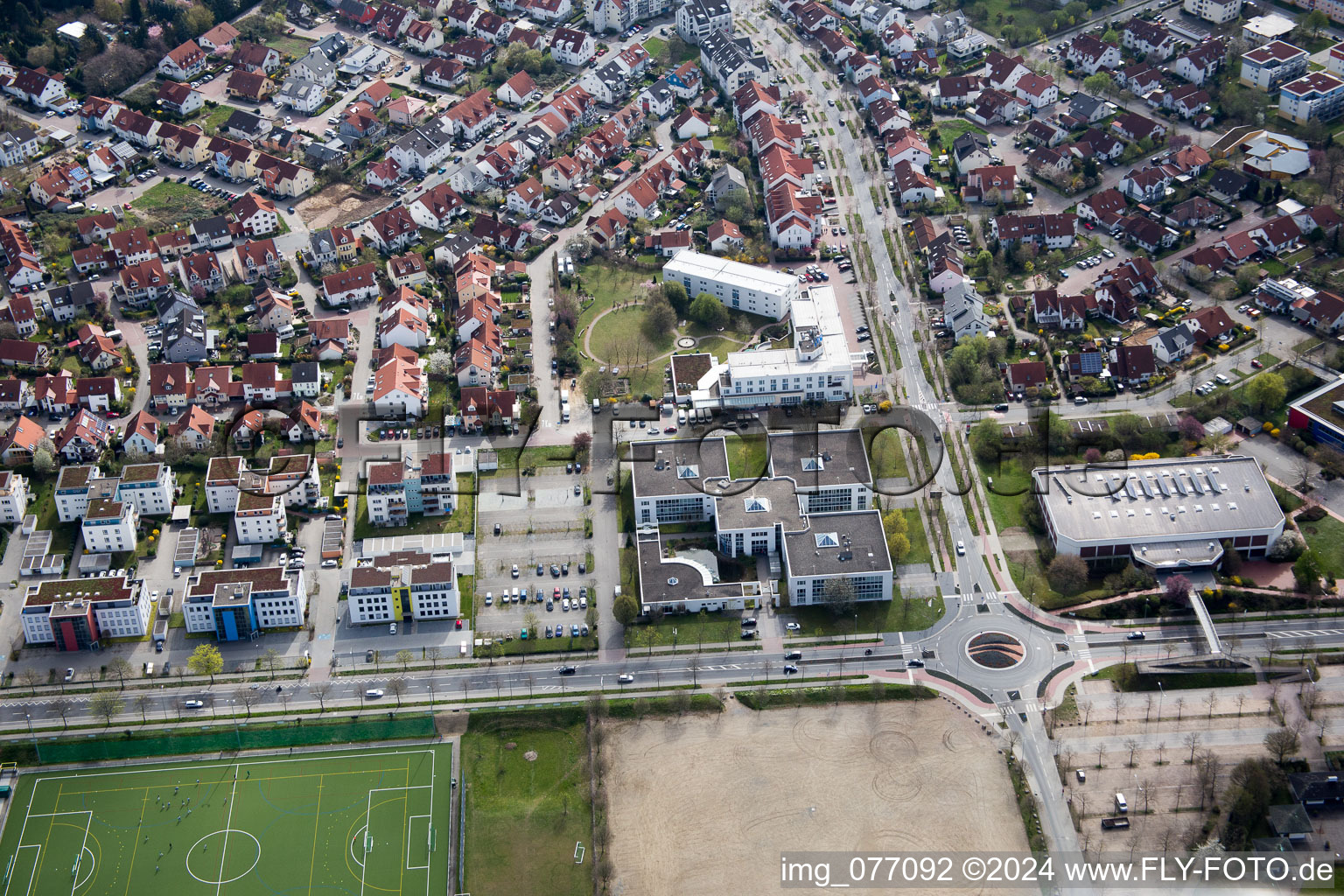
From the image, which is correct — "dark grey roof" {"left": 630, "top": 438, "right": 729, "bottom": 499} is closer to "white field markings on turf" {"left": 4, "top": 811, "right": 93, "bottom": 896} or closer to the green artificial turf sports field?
the green artificial turf sports field

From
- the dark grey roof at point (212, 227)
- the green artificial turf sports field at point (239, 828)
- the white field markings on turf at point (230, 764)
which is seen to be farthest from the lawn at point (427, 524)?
the dark grey roof at point (212, 227)

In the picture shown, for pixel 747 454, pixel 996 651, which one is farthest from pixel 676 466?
pixel 996 651

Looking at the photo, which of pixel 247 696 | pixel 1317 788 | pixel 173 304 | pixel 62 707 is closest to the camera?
pixel 1317 788

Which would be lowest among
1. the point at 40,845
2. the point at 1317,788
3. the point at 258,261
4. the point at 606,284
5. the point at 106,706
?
the point at 1317,788

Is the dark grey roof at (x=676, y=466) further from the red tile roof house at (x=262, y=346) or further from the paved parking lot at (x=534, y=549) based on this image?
the red tile roof house at (x=262, y=346)

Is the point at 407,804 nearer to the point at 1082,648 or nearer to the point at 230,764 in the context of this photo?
the point at 230,764

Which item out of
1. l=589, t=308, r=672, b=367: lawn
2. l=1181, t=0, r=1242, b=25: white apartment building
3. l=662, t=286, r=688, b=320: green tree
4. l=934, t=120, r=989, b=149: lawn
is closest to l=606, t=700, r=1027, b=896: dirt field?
l=589, t=308, r=672, b=367: lawn
